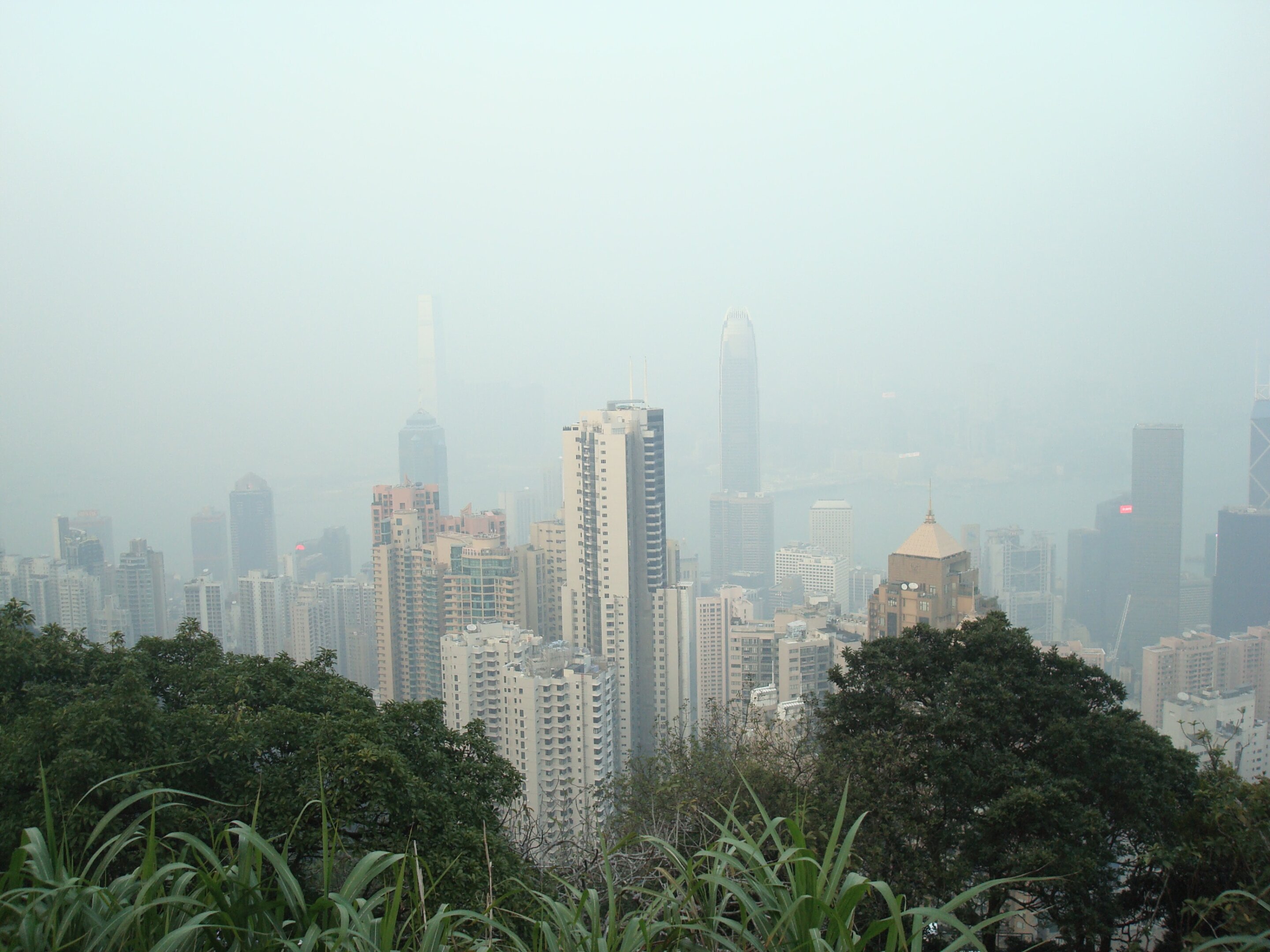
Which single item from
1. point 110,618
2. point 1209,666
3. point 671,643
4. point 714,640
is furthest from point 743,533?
point 110,618

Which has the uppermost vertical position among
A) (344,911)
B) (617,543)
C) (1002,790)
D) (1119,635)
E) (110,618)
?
(344,911)

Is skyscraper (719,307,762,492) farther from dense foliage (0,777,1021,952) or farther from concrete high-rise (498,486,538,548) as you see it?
dense foliage (0,777,1021,952)

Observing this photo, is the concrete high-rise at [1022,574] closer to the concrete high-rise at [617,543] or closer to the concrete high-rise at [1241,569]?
the concrete high-rise at [1241,569]

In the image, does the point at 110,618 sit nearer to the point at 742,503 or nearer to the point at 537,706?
the point at 537,706

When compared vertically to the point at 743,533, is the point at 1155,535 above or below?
above

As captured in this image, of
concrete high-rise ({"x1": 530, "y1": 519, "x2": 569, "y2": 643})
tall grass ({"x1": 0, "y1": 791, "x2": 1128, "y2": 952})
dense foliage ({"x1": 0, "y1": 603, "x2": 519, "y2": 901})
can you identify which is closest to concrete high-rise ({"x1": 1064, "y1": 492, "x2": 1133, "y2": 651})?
concrete high-rise ({"x1": 530, "y1": 519, "x2": 569, "y2": 643})

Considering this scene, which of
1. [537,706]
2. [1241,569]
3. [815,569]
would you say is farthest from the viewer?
[815,569]

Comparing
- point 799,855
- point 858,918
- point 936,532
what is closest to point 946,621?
point 936,532

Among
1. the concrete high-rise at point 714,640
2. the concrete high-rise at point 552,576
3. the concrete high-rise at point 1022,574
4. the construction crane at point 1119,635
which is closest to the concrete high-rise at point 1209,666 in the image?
the construction crane at point 1119,635
